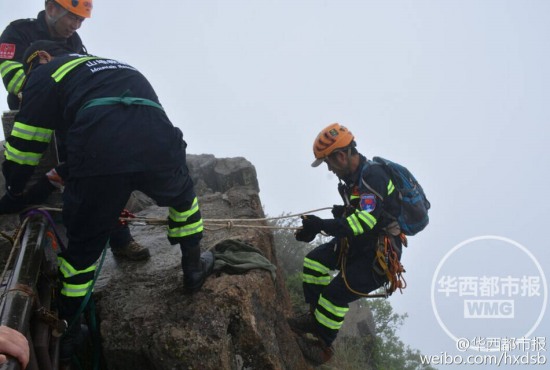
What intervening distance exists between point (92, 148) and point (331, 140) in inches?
101

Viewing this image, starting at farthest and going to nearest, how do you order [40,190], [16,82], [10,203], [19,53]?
[19,53]
[16,82]
[40,190]
[10,203]

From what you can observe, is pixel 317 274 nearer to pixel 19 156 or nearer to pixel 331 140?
pixel 331 140

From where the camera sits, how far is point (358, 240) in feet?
15.7

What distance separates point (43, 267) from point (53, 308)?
345mm

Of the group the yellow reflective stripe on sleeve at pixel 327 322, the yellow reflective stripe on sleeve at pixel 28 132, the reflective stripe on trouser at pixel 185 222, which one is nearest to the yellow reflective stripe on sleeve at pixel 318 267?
Result: the yellow reflective stripe on sleeve at pixel 327 322

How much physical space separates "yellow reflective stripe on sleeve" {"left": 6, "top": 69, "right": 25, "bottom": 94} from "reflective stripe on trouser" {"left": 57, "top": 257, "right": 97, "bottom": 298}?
1.89 m

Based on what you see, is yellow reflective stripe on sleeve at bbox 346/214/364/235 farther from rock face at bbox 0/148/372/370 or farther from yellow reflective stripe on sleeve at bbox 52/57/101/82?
yellow reflective stripe on sleeve at bbox 52/57/101/82

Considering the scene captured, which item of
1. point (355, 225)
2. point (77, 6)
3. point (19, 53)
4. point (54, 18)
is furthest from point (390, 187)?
point (19, 53)

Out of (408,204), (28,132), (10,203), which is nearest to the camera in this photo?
(28,132)

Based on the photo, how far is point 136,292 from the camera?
3.88 m

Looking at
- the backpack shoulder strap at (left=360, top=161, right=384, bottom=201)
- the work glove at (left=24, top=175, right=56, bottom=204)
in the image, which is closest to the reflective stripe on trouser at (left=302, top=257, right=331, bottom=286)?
the backpack shoulder strap at (left=360, top=161, right=384, bottom=201)

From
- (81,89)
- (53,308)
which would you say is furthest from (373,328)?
(81,89)

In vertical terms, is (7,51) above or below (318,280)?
above

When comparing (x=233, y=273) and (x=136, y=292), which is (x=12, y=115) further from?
(x=233, y=273)
